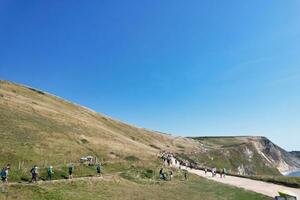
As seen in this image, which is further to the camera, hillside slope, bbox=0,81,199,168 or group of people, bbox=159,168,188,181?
hillside slope, bbox=0,81,199,168

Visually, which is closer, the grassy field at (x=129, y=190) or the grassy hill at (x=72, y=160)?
the grassy field at (x=129, y=190)

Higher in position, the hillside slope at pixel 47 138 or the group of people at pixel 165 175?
the hillside slope at pixel 47 138

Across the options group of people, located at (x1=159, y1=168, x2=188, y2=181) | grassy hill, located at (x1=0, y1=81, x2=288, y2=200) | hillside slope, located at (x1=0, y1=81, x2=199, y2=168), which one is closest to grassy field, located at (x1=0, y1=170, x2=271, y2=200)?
grassy hill, located at (x1=0, y1=81, x2=288, y2=200)

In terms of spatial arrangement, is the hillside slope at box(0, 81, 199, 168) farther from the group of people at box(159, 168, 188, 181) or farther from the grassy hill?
the group of people at box(159, 168, 188, 181)

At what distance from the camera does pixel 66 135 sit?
96.2m

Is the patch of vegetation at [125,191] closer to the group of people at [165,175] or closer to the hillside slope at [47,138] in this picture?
the group of people at [165,175]

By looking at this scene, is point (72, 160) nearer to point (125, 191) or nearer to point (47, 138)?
→ point (47, 138)

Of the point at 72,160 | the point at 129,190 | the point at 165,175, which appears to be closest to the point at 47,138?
the point at 72,160

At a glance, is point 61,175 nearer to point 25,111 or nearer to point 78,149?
point 78,149

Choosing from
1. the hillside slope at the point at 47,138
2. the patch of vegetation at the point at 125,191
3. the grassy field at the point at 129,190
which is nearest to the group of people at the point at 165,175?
the grassy field at the point at 129,190

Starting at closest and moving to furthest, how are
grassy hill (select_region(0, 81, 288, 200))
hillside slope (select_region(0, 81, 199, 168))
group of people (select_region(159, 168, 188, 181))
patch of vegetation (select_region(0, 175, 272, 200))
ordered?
patch of vegetation (select_region(0, 175, 272, 200))
grassy hill (select_region(0, 81, 288, 200))
group of people (select_region(159, 168, 188, 181))
hillside slope (select_region(0, 81, 199, 168))

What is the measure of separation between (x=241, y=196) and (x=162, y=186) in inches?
490

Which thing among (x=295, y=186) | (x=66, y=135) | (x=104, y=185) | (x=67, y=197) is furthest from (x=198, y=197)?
(x=66, y=135)

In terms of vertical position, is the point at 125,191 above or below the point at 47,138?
below
